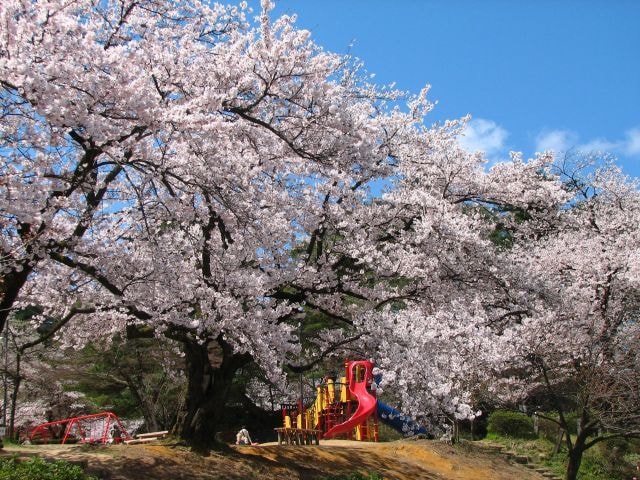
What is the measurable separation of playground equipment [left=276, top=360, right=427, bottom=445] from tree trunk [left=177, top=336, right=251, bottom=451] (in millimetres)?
2932

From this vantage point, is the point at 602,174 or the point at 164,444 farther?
the point at 602,174

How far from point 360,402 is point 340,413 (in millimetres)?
4676

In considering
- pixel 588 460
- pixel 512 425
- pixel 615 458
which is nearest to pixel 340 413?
pixel 588 460

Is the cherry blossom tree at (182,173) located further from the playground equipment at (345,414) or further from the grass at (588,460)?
the grass at (588,460)

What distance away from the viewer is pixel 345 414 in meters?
18.8

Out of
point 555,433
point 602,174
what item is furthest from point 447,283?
point 602,174

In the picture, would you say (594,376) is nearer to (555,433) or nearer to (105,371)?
(555,433)

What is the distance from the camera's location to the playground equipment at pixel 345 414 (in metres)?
14.6

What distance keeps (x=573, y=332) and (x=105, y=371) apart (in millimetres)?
15573

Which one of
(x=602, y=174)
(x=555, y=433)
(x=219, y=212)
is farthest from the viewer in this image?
(x=602, y=174)

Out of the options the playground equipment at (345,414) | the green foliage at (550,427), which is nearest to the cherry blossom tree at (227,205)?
the playground equipment at (345,414)

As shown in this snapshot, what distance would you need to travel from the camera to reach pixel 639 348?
1769 cm

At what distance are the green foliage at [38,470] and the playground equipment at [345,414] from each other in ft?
20.3

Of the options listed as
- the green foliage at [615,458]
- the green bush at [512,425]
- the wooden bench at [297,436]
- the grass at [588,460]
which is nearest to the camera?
the wooden bench at [297,436]
